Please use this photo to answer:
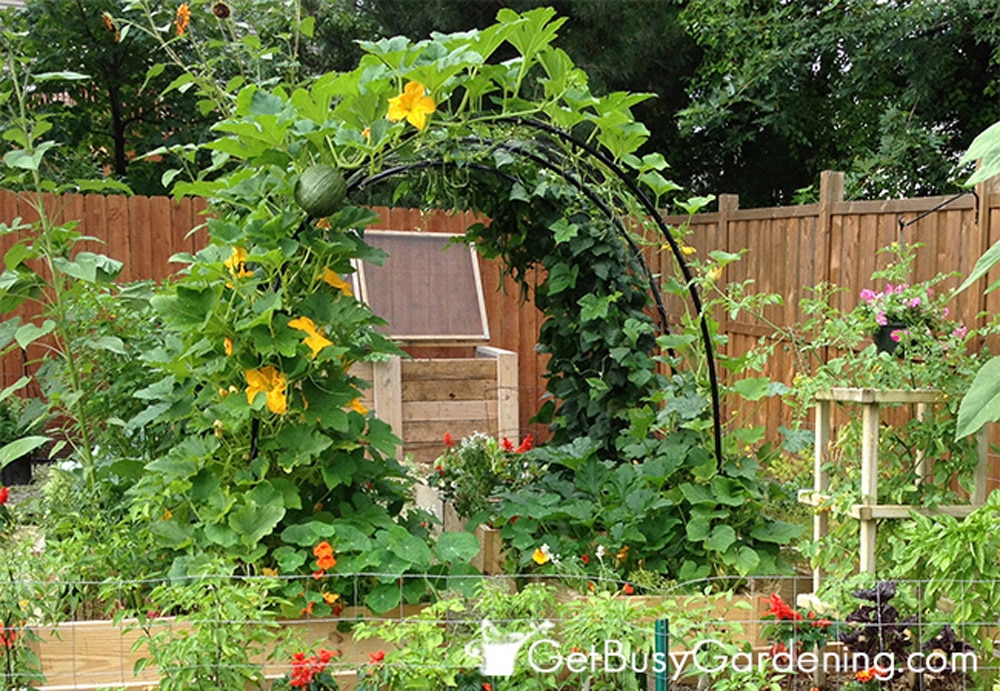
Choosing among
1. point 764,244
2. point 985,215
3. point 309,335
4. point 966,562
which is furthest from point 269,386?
point 764,244

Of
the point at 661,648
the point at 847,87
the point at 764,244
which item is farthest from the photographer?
the point at 847,87

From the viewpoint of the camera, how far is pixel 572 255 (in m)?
3.69

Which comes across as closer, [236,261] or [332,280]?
[236,261]

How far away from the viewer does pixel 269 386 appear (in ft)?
8.70

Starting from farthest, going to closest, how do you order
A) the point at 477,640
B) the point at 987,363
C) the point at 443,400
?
the point at 443,400, the point at 477,640, the point at 987,363

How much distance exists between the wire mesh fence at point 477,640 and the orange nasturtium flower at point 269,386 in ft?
1.51

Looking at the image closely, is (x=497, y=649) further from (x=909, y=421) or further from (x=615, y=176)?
(x=615, y=176)

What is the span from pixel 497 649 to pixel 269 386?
0.94 m

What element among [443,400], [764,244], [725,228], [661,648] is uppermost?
[725,228]

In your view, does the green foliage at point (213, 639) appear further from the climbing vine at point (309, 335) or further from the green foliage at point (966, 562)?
the green foliage at point (966, 562)

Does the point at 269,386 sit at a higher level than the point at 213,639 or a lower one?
higher

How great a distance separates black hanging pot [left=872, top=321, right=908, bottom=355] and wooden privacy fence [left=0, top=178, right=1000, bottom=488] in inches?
13.6

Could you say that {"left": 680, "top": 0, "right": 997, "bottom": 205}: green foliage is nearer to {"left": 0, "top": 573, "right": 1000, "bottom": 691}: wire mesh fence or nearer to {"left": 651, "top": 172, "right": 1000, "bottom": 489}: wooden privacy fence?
{"left": 651, "top": 172, "right": 1000, "bottom": 489}: wooden privacy fence

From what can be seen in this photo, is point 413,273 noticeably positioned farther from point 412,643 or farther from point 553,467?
point 412,643
